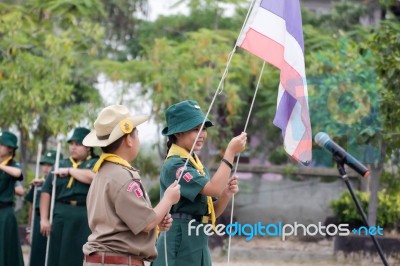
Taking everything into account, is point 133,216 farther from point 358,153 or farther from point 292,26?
point 358,153

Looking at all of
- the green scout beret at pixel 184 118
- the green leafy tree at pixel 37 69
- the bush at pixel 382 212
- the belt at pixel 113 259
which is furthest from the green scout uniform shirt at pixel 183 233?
A: the bush at pixel 382 212

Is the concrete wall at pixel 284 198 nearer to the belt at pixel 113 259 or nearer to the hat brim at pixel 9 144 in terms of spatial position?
the hat brim at pixel 9 144

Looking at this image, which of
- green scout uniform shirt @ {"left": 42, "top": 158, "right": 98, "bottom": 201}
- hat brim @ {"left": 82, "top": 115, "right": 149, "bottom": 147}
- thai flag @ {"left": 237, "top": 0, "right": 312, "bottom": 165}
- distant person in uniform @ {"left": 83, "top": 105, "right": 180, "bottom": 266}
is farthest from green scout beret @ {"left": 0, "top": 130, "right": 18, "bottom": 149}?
distant person in uniform @ {"left": 83, "top": 105, "right": 180, "bottom": 266}

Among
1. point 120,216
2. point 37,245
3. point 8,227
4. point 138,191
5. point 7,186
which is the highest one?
point 138,191

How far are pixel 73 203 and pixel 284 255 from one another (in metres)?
5.95

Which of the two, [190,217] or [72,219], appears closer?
[190,217]

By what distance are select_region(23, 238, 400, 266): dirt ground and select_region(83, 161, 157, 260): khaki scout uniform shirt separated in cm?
732

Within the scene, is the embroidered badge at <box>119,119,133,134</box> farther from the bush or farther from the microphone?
the bush

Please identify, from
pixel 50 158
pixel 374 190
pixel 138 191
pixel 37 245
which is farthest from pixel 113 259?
pixel 374 190

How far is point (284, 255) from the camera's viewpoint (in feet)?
47.4

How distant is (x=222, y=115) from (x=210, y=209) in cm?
1132

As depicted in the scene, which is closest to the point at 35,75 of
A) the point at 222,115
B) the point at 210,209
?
the point at 222,115

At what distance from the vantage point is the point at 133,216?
518 cm

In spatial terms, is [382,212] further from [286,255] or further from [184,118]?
[184,118]
